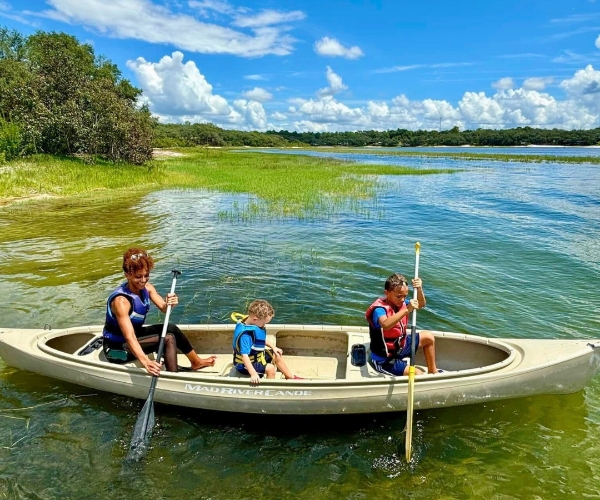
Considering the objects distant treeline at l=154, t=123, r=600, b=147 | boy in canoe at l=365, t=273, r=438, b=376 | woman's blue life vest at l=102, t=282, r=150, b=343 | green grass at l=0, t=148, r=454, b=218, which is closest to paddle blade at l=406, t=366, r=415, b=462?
boy in canoe at l=365, t=273, r=438, b=376

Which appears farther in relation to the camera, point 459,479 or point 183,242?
point 183,242

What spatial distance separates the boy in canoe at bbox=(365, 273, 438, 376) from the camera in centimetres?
636

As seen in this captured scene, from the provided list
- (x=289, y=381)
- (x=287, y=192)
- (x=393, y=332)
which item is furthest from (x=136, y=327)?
(x=287, y=192)

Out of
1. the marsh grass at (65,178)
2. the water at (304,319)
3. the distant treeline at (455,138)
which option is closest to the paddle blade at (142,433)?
the water at (304,319)

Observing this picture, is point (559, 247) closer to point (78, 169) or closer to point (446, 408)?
point (446, 408)

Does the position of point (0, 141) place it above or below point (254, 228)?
above

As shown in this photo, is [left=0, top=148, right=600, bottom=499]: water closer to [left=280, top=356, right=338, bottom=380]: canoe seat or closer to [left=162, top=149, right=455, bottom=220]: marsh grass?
[left=280, top=356, right=338, bottom=380]: canoe seat

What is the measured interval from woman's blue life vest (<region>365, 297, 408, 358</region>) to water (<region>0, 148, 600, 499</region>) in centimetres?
91

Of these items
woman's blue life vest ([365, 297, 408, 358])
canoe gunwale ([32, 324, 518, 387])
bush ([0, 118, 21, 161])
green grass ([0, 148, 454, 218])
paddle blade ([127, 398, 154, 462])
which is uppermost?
bush ([0, 118, 21, 161])

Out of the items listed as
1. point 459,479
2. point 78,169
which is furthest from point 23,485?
point 78,169

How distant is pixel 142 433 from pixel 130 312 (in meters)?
1.68

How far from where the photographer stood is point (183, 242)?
1656 centimetres

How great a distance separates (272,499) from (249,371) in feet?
5.12

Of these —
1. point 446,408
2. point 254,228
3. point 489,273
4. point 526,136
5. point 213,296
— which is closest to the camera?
point 446,408
